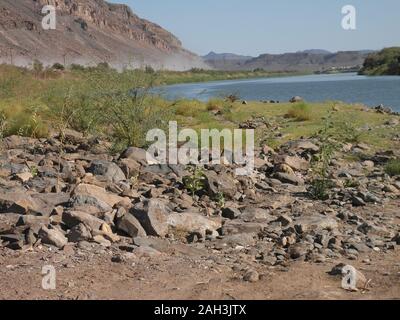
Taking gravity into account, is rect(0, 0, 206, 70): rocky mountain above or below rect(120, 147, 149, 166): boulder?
above

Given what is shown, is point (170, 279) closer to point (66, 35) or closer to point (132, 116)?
point (132, 116)

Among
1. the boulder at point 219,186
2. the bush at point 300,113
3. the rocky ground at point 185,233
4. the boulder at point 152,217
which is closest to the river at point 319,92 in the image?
the bush at point 300,113

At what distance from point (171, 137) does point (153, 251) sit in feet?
19.6

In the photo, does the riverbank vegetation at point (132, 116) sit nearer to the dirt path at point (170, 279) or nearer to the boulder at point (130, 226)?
the boulder at point (130, 226)

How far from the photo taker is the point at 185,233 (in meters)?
5.59

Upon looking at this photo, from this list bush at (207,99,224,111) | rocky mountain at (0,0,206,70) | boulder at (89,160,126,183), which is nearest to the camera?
boulder at (89,160,126,183)

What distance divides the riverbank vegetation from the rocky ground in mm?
1912

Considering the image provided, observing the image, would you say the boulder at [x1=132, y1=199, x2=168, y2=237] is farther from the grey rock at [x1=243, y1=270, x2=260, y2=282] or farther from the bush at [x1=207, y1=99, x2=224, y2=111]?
the bush at [x1=207, y1=99, x2=224, y2=111]

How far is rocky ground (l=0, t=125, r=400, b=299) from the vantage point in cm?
428

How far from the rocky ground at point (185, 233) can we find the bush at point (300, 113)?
827cm

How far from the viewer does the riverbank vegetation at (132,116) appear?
33.9 feet

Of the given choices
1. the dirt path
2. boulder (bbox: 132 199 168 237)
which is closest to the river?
boulder (bbox: 132 199 168 237)
